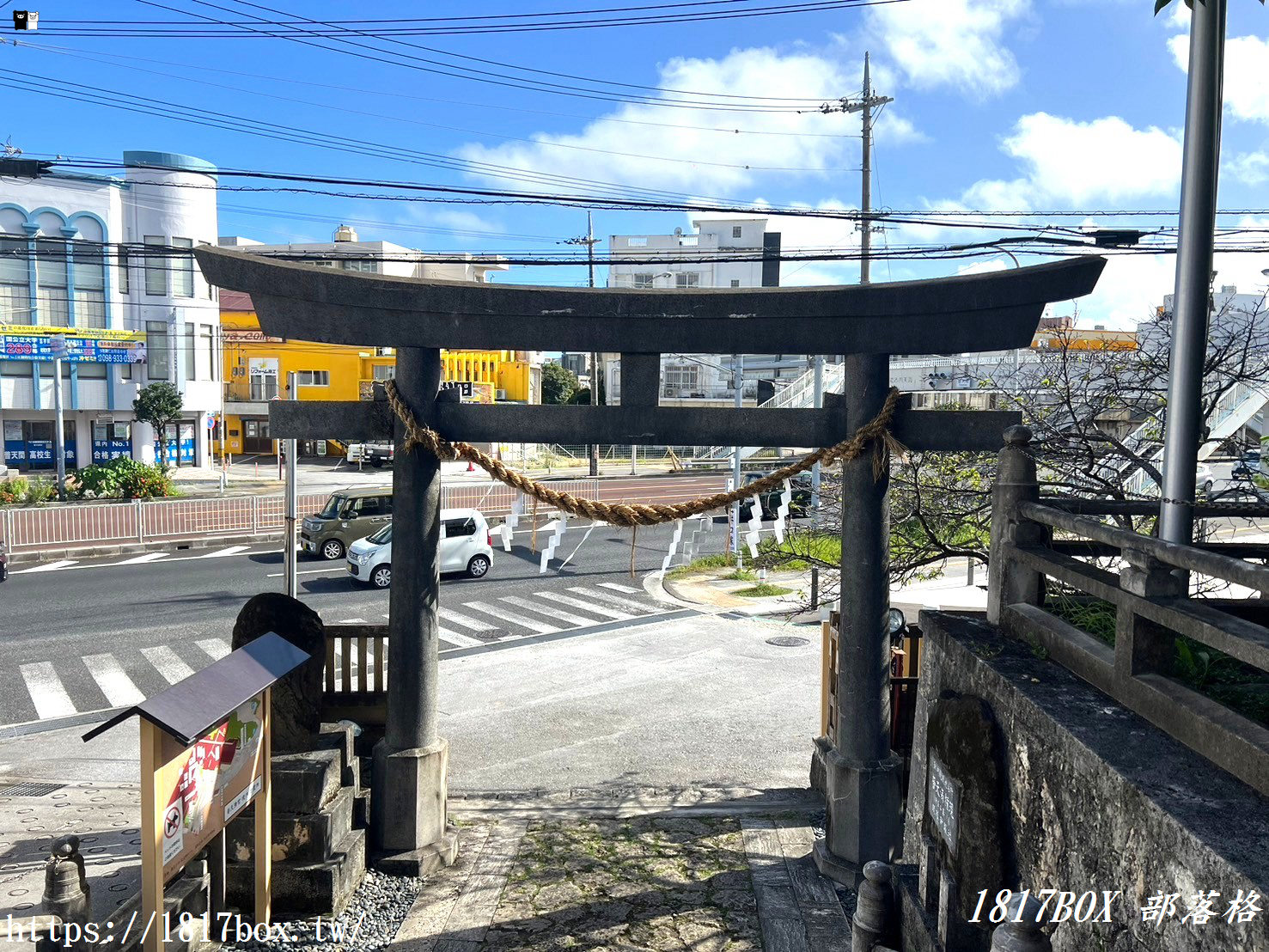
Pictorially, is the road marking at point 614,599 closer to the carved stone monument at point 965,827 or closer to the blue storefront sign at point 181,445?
the carved stone monument at point 965,827

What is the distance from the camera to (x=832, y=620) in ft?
30.9

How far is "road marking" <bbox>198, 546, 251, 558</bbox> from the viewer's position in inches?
931

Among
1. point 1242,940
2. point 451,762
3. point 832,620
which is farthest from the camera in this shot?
point 451,762

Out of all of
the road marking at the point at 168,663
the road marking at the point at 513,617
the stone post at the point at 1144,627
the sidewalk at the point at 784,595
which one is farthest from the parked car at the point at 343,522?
the stone post at the point at 1144,627

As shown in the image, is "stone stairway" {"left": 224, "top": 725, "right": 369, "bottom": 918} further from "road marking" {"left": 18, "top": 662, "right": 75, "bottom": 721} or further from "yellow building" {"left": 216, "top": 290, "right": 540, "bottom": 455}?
"yellow building" {"left": 216, "top": 290, "right": 540, "bottom": 455}

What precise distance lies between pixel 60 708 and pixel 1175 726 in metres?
13.4

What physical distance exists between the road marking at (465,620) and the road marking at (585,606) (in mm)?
2249

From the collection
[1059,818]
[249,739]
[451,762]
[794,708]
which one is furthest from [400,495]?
[794,708]

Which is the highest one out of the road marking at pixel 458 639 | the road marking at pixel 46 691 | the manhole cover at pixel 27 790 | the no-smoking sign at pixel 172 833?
the no-smoking sign at pixel 172 833

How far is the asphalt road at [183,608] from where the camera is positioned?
44.7 ft

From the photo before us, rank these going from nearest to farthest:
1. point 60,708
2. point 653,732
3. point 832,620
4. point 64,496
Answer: point 832,620
point 653,732
point 60,708
point 64,496

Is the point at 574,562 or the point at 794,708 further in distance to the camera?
the point at 574,562

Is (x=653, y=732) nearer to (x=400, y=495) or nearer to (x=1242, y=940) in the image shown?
(x=400, y=495)

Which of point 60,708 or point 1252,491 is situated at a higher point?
point 1252,491
